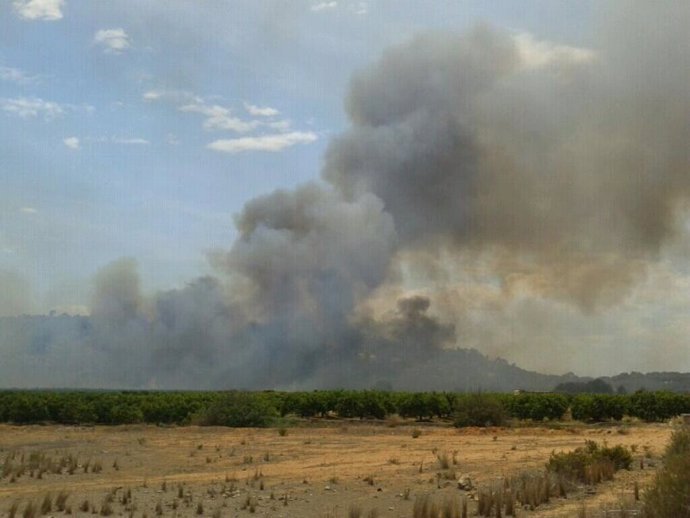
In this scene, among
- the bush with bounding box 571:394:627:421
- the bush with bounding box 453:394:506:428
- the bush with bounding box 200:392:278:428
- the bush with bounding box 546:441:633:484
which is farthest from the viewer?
the bush with bounding box 571:394:627:421

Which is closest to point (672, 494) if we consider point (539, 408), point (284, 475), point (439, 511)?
point (439, 511)

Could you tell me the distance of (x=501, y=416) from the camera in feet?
229

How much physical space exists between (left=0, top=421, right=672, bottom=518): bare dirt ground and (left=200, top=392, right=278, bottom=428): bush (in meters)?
15.7

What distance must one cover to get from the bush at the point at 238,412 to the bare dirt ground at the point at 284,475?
15719 mm

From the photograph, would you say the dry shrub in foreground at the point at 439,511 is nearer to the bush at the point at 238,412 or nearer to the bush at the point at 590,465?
the bush at the point at 590,465

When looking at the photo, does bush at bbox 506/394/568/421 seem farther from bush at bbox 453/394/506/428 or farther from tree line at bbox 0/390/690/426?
bush at bbox 453/394/506/428

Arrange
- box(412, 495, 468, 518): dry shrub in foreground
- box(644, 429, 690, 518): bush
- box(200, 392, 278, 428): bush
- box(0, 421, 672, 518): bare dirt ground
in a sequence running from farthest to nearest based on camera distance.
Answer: box(200, 392, 278, 428): bush
box(0, 421, 672, 518): bare dirt ground
box(412, 495, 468, 518): dry shrub in foreground
box(644, 429, 690, 518): bush

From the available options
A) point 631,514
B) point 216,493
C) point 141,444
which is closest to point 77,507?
point 216,493

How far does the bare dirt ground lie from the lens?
70.9 ft

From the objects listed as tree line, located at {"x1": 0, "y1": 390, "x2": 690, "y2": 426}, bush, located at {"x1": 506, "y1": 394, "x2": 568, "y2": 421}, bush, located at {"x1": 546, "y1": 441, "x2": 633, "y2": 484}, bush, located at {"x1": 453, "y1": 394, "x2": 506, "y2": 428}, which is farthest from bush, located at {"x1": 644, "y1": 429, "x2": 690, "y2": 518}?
bush, located at {"x1": 506, "y1": 394, "x2": 568, "y2": 421}

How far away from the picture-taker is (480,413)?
69.1 metres

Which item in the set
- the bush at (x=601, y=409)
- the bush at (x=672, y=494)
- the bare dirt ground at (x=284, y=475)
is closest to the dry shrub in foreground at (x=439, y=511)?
the bare dirt ground at (x=284, y=475)

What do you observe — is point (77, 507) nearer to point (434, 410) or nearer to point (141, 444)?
point (141, 444)

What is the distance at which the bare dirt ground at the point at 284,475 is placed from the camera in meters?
21.6
